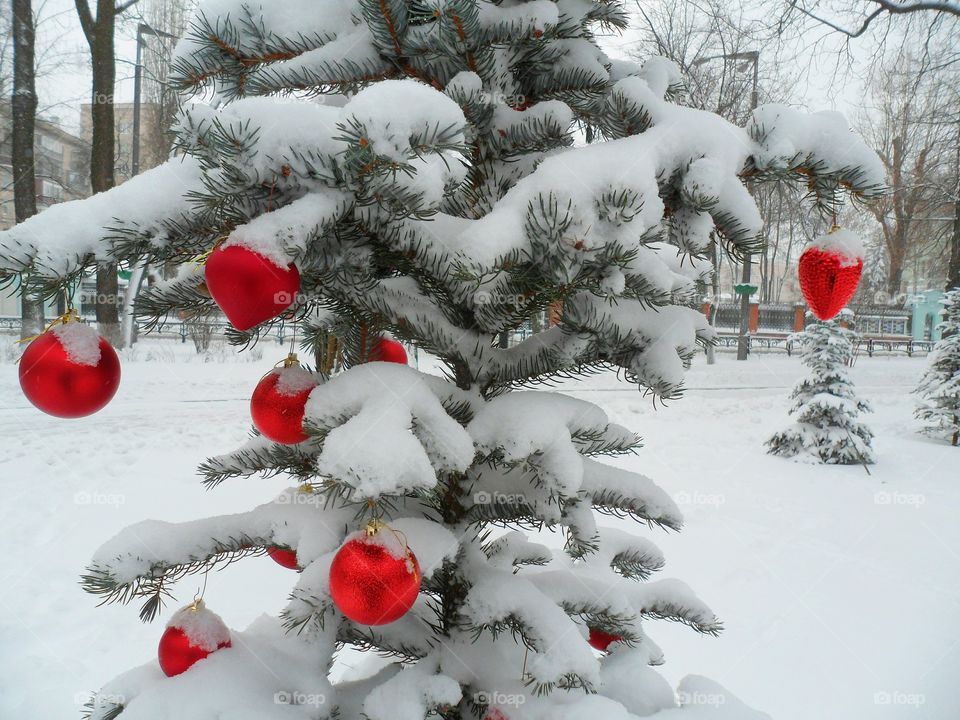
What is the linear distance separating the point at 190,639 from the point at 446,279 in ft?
3.18

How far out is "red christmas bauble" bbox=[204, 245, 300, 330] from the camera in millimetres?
881

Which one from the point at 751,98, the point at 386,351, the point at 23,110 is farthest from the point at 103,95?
the point at 751,98

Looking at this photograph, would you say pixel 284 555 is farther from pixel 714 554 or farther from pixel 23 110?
pixel 23 110

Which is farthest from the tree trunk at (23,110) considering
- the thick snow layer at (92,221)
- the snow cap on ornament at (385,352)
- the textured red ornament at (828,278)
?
the textured red ornament at (828,278)

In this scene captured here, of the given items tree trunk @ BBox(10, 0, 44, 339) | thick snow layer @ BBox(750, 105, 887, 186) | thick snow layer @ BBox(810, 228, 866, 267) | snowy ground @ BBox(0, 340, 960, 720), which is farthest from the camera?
tree trunk @ BBox(10, 0, 44, 339)

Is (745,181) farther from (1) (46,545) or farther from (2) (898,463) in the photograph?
(2) (898,463)

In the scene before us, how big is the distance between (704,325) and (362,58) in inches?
39.3

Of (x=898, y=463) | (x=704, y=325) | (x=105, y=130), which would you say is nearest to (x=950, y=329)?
(x=898, y=463)

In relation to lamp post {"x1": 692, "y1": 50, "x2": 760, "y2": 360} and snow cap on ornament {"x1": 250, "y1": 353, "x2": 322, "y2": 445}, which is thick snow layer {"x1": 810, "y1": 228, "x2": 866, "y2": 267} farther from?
lamp post {"x1": 692, "y1": 50, "x2": 760, "y2": 360}

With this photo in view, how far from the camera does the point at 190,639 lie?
1.33m

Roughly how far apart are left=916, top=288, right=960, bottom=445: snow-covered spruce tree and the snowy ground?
0.86 metres

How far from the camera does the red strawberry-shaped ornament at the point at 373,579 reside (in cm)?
99

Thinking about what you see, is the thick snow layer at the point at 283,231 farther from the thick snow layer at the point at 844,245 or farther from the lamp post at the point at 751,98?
the lamp post at the point at 751,98

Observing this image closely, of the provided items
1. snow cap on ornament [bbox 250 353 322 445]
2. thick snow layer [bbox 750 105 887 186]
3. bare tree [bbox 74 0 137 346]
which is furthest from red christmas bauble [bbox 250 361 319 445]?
bare tree [bbox 74 0 137 346]
